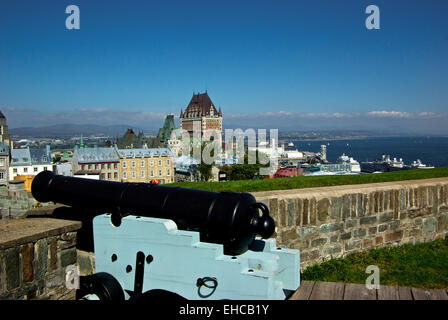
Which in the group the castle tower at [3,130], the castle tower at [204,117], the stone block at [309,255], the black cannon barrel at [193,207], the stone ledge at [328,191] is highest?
the castle tower at [204,117]

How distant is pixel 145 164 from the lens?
232ft

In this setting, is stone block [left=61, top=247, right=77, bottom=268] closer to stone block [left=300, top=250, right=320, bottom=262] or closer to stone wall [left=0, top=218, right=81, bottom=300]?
stone wall [left=0, top=218, right=81, bottom=300]

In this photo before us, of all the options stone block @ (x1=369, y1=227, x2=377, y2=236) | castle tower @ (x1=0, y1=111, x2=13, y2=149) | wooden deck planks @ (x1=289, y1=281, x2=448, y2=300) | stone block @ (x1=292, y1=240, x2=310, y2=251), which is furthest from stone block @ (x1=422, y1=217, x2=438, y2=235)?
castle tower @ (x1=0, y1=111, x2=13, y2=149)

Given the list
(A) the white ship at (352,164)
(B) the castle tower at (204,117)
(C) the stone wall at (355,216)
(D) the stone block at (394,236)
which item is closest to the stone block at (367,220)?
(C) the stone wall at (355,216)

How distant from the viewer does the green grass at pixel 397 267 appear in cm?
365

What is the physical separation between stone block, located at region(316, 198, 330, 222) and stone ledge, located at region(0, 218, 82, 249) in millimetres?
2536

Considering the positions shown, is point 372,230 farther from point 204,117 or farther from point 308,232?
point 204,117

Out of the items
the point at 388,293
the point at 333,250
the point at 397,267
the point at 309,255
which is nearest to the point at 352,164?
the point at 333,250

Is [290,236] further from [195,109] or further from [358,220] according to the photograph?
[195,109]

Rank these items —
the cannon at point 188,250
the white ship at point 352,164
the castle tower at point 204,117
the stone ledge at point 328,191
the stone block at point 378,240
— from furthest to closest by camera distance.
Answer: the castle tower at point 204,117
the white ship at point 352,164
the stone block at point 378,240
the stone ledge at point 328,191
the cannon at point 188,250

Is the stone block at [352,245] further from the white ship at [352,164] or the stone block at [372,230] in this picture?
the white ship at [352,164]

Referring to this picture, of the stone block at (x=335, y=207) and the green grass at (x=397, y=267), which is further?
the stone block at (x=335, y=207)

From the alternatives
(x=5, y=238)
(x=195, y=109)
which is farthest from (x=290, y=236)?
(x=195, y=109)

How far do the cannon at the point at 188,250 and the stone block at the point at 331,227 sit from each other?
74.3 inches
